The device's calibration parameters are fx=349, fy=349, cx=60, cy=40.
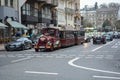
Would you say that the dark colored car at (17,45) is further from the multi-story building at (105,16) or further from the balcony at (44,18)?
the multi-story building at (105,16)

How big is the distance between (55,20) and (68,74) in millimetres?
58811

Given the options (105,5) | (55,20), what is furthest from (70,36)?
(105,5)

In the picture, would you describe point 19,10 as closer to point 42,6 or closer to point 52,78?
point 42,6

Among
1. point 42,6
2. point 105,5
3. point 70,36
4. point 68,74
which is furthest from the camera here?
point 105,5

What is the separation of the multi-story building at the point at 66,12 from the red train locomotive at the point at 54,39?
33336 millimetres

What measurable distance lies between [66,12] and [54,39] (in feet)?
168

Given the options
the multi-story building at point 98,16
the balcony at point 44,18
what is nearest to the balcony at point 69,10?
the balcony at point 44,18

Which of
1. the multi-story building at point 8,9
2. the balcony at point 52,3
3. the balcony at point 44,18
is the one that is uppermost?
the balcony at point 52,3

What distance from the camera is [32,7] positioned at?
5859 cm

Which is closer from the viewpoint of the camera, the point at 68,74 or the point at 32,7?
the point at 68,74

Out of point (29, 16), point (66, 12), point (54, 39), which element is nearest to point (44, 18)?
point (29, 16)

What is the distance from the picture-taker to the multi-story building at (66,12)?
79.7m

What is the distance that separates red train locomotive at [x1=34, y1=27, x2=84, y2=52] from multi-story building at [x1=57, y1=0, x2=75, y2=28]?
3334 centimetres

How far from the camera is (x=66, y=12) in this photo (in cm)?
8550
